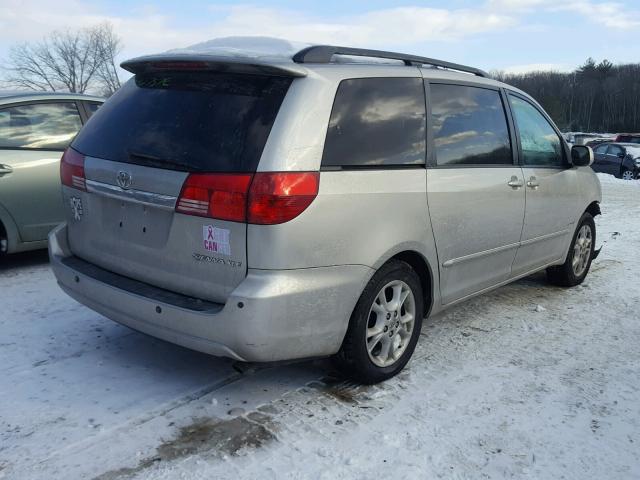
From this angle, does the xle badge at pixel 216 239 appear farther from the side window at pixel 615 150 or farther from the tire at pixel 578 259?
the side window at pixel 615 150

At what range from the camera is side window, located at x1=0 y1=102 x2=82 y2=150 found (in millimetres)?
5332

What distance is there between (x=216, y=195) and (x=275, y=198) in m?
0.28

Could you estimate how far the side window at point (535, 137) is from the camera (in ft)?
14.9

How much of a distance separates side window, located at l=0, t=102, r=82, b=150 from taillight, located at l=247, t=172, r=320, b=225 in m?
3.65

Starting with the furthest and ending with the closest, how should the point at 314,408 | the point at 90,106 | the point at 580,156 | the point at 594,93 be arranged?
the point at 594,93 → the point at 90,106 → the point at 580,156 → the point at 314,408

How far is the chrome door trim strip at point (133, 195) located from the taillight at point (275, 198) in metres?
0.43

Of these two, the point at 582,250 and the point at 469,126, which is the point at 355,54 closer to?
the point at 469,126

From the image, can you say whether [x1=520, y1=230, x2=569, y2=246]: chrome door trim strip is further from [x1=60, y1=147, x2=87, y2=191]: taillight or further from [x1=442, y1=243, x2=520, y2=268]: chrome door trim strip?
[x1=60, y1=147, x2=87, y2=191]: taillight

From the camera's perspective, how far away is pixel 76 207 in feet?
11.2

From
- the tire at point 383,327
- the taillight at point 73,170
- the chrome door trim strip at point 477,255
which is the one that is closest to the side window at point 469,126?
the chrome door trim strip at point 477,255

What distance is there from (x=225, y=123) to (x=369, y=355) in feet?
4.70

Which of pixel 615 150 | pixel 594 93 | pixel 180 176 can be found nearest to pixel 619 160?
pixel 615 150

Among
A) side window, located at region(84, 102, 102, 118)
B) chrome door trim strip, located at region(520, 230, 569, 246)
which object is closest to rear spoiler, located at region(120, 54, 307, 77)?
chrome door trim strip, located at region(520, 230, 569, 246)

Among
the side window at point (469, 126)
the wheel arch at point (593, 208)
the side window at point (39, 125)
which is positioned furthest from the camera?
the wheel arch at point (593, 208)
